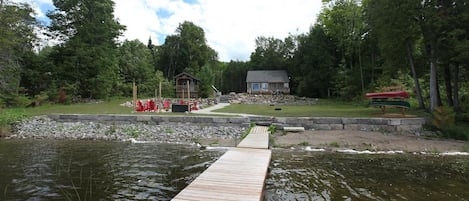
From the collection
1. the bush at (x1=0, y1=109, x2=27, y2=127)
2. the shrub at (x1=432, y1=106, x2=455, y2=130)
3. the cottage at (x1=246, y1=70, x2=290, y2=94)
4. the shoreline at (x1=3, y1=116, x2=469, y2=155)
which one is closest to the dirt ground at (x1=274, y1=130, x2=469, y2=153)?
the shoreline at (x1=3, y1=116, x2=469, y2=155)

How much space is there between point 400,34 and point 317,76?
17.6 metres

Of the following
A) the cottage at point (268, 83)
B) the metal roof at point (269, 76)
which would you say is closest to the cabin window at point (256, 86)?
the cottage at point (268, 83)

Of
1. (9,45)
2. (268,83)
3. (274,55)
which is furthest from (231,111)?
(274,55)

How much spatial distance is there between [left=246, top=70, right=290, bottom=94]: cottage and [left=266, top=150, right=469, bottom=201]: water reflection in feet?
91.9

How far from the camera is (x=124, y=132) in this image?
35.7 ft

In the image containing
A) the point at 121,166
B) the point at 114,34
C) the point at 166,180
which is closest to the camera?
the point at 166,180

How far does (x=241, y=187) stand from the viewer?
4012 mm

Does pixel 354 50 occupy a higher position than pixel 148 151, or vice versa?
pixel 354 50

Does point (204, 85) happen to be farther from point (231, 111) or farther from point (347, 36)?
point (347, 36)

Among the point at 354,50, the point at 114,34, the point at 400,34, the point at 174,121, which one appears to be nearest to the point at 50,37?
the point at 114,34

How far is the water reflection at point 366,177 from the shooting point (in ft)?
15.7

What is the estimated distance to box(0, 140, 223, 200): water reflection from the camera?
4738mm

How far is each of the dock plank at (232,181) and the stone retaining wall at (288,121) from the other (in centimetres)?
577

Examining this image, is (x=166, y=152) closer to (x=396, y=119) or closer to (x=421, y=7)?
(x=396, y=119)
